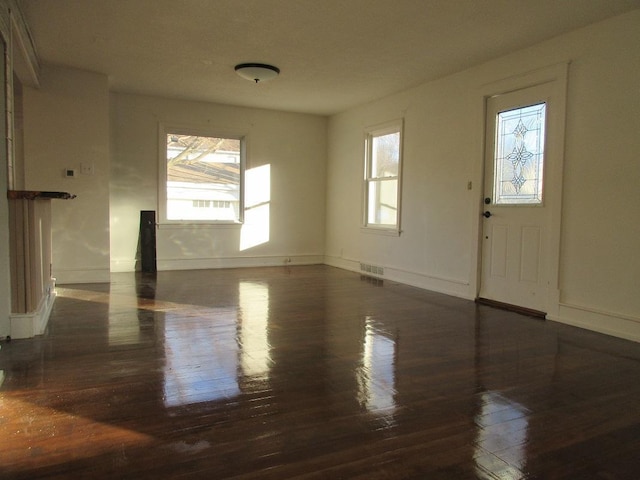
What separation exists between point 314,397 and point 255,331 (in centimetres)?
136

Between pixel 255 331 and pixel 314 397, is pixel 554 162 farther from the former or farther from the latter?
pixel 314 397

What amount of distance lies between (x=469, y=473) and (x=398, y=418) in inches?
19.2

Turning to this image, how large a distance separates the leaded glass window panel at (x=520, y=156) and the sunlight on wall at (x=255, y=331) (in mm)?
2857

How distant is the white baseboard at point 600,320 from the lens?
367 cm

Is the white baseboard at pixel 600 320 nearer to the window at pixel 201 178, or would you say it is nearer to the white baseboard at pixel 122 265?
the window at pixel 201 178

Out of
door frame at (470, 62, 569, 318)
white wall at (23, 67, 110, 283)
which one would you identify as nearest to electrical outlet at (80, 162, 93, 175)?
white wall at (23, 67, 110, 283)

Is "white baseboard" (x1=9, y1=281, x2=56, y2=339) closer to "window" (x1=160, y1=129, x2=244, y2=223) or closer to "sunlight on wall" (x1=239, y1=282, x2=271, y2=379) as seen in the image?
"sunlight on wall" (x1=239, y1=282, x2=271, y2=379)

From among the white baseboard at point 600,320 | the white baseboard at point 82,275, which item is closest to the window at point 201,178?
the white baseboard at point 82,275

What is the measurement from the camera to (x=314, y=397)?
241 centimetres

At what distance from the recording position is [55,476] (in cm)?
166

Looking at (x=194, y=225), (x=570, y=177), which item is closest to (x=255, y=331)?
(x=570, y=177)

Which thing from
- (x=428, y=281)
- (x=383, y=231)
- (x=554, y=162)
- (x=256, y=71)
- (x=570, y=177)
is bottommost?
(x=428, y=281)

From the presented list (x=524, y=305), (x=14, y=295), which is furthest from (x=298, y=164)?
(x=14, y=295)

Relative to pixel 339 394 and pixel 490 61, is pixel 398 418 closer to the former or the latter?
pixel 339 394
